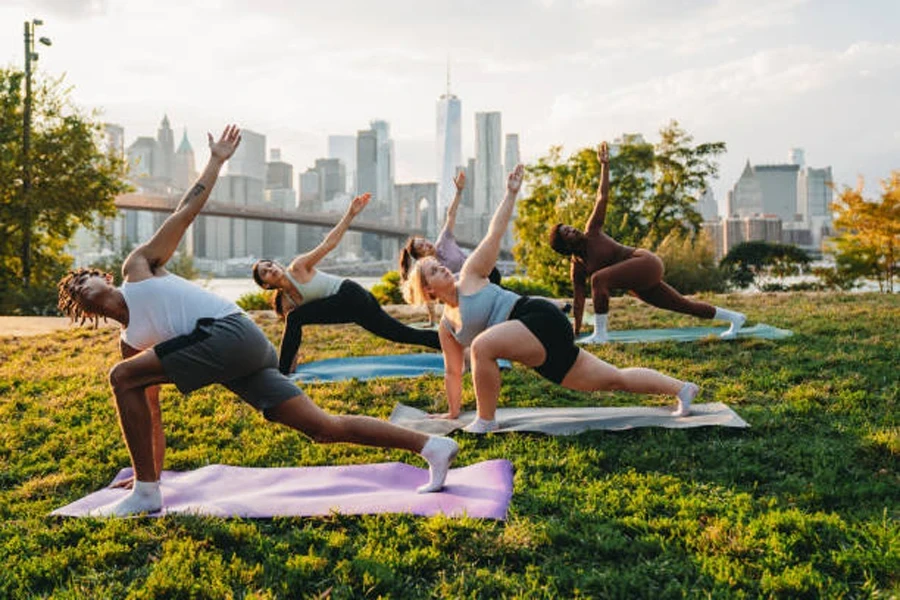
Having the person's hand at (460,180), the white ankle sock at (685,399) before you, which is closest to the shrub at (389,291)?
the person's hand at (460,180)

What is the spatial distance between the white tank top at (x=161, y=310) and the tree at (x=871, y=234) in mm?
22523

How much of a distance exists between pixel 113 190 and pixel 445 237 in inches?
544

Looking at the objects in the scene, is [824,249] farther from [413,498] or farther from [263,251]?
[263,251]

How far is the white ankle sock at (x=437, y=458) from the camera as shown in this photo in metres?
3.41

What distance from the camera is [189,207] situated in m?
3.28

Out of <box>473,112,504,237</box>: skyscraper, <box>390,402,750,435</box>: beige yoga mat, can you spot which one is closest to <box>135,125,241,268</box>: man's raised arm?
<box>390,402,750,435</box>: beige yoga mat

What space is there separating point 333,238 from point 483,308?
216 centimetres

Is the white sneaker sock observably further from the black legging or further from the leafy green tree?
the leafy green tree

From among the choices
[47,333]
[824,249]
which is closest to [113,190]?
[47,333]

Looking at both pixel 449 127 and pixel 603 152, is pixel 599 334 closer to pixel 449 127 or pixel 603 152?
pixel 603 152

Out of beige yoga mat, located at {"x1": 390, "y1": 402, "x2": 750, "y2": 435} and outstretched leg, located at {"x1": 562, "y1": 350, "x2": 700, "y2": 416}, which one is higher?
outstretched leg, located at {"x1": 562, "y1": 350, "x2": 700, "y2": 416}

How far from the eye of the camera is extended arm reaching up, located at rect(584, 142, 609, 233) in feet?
22.2

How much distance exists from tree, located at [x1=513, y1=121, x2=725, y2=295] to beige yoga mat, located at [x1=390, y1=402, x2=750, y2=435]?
2106cm

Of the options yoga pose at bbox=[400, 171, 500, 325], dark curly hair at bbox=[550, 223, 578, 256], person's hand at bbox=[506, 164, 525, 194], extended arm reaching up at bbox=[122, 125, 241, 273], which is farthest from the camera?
dark curly hair at bbox=[550, 223, 578, 256]
